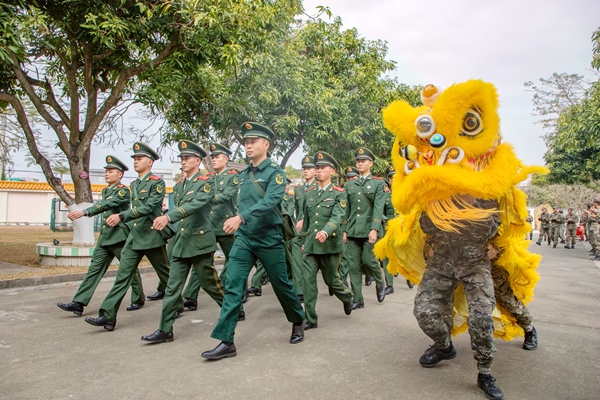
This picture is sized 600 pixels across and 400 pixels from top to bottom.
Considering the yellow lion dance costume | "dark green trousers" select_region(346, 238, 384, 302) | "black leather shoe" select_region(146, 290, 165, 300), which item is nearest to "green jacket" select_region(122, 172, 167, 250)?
"black leather shoe" select_region(146, 290, 165, 300)

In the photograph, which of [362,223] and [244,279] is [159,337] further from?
[362,223]

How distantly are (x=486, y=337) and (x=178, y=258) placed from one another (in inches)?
116

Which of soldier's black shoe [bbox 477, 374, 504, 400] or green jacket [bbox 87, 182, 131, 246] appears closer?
soldier's black shoe [bbox 477, 374, 504, 400]

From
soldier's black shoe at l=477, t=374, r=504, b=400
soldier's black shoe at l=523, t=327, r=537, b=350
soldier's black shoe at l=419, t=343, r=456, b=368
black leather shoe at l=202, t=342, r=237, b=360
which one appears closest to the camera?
soldier's black shoe at l=477, t=374, r=504, b=400

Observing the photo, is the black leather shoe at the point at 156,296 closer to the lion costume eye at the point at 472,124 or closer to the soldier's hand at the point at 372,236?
the soldier's hand at the point at 372,236

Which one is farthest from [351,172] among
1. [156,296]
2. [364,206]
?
[156,296]

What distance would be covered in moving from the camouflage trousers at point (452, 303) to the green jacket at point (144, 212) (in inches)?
122

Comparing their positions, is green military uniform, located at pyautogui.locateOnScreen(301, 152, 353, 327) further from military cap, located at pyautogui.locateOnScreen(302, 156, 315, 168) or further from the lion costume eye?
the lion costume eye

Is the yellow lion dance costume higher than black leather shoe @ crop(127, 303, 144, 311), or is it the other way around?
the yellow lion dance costume

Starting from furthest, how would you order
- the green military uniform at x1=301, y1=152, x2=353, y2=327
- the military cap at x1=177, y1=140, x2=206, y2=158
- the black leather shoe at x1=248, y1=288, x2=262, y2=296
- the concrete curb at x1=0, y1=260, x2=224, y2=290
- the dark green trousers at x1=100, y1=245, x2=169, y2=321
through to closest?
1. the concrete curb at x1=0, y1=260, x2=224, y2=290
2. the black leather shoe at x1=248, y1=288, x2=262, y2=296
3. the military cap at x1=177, y1=140, x2=206, y2=158
4. the green military uniform at x1=301, y1=152, x2=353, y2=327
5. the dark green trousers at x1=100, y1=245, x2=169, y2=321

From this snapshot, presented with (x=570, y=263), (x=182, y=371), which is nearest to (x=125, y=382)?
(x=182, y=371)

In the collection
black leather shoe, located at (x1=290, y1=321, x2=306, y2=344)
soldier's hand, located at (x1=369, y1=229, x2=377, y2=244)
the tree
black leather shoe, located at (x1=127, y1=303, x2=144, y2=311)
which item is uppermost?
the tree

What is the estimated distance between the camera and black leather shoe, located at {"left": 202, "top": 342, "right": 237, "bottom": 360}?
4.05 metres

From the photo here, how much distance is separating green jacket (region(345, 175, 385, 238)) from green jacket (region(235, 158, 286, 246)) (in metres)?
2.08
